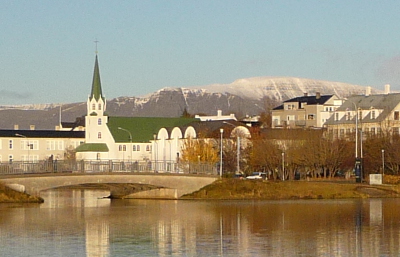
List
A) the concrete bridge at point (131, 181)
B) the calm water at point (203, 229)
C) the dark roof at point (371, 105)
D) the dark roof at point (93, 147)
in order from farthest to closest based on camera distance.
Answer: the dark roof at point (93, 147) < the dark roof at point (371, 105) < the concrete bridge at point (131, 181) < the calm water at point (203, 229)

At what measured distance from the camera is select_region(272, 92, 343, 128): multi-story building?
179750 millimetres

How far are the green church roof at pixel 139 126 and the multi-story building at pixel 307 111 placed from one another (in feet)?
67.2

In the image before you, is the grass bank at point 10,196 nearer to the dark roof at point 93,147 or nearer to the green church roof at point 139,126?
the green church roof at point 139,126

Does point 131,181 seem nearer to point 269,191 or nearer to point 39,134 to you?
point 269,191

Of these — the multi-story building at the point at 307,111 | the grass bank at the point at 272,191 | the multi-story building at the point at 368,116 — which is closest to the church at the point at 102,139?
the multi-story building at the point at 368,116

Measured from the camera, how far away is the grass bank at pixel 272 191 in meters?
91.6

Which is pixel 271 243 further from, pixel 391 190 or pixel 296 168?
pixel 296 168

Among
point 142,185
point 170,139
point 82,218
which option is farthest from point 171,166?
point 170,139

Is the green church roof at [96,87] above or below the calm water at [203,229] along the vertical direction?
above

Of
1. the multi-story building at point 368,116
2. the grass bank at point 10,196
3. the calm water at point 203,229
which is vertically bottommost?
the calm water at point 203,229

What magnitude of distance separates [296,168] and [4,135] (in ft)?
206

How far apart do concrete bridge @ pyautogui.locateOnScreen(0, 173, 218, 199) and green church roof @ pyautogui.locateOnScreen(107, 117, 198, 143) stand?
6347 cm

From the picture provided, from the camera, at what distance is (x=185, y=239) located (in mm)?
49719

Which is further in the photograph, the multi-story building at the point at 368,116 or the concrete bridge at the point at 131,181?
the multi-story building at the point at 368,116
